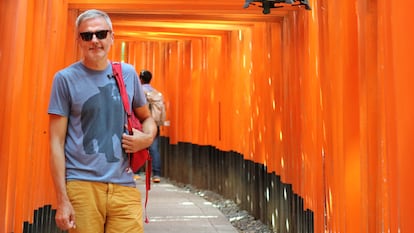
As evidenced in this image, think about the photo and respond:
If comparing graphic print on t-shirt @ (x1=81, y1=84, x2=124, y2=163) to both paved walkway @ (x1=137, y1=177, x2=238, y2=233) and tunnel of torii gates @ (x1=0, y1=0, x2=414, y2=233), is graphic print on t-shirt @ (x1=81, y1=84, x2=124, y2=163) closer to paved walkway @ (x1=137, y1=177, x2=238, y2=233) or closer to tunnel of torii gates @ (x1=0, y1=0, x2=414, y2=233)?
tunnel of torii gates @ (x1=0, y1=0, x2=414, y2=233)

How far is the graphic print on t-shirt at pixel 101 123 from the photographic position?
2.81 meters

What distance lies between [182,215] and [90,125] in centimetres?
509

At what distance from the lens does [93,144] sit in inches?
111

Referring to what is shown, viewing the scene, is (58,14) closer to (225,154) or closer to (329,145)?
(329,145)

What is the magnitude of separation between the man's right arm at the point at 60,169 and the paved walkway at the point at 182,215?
13.2 ft

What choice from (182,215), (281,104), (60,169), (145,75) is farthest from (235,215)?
(60,169)

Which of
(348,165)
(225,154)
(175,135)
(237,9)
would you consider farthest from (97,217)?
(175,135)

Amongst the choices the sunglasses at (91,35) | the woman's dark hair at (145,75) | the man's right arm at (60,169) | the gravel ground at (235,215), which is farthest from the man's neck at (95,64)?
the woman's dark hair at (145,75)

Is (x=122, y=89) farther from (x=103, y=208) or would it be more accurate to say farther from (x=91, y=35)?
(x=103, y=208)

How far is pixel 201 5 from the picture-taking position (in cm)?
605

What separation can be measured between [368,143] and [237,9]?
322 cm

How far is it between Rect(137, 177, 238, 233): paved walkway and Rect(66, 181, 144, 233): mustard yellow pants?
12.8 feet

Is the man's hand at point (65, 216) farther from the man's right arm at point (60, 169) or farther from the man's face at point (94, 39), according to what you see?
the man's face at point (94, 39)

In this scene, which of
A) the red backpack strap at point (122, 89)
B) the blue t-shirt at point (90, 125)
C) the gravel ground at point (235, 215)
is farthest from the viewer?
the gravel ground at point (235, 215)
